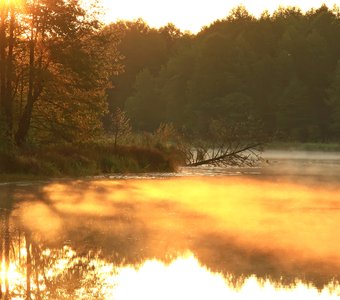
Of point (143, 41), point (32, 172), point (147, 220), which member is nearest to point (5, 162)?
point (32, 172)

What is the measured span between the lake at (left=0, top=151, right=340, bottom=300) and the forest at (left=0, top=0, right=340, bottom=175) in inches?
329

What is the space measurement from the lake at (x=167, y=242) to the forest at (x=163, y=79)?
836 centimetres

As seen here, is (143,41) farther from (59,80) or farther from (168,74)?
(59,80)

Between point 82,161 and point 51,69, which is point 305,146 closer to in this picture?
point 51,69

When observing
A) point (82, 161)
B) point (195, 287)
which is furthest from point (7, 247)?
point (82, 161)

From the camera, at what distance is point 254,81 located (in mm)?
106750

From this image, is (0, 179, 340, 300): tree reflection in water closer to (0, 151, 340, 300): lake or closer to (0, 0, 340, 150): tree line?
(0, 151, 340, 300): lake

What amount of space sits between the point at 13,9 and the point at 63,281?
84.1 feet

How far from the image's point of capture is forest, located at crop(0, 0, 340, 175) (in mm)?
35625

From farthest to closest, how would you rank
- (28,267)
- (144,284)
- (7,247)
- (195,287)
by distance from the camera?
1. (7,247)
2. (28,267)
3. (144,284)
4. (195,287)

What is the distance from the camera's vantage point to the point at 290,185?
3131 cm

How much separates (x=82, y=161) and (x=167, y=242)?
1946 centimetres

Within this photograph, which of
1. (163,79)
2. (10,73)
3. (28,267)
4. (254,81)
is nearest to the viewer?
(28,267)

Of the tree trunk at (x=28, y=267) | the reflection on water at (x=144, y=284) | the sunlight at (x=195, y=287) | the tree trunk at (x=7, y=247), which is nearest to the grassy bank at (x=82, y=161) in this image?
the tree trunk at (x=7, y=247)
